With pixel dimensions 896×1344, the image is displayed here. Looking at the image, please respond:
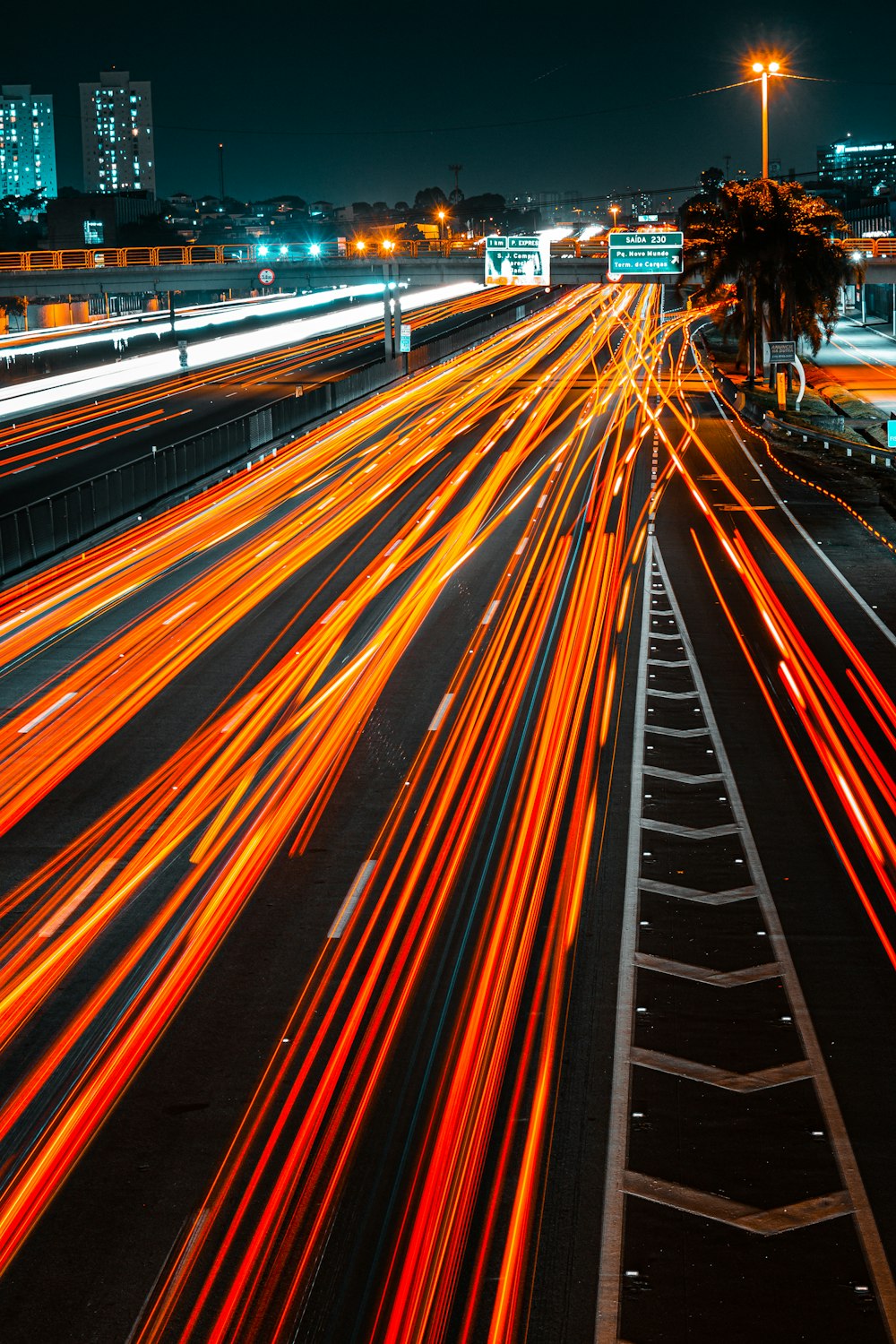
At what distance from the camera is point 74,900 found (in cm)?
1461

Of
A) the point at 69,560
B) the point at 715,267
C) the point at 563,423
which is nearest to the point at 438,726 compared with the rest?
the point at 69,560

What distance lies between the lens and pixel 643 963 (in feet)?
43.1

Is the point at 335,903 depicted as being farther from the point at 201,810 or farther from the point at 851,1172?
the point at 851,1172

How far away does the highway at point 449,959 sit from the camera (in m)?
9.05

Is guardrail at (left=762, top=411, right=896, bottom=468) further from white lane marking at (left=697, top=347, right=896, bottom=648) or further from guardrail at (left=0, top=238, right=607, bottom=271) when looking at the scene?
guardrail at (left=0, top=238, right=607, bottom=271)

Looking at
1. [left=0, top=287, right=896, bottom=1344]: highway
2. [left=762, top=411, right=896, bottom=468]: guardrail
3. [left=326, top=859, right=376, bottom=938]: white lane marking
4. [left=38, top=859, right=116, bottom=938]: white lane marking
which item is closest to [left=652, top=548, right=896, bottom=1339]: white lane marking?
[left=0, top=287, right=896, bottom=1344]: highway

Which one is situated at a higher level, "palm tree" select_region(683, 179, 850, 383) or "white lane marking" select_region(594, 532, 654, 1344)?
"palm tree" select_region(683, 179, 850, 383)

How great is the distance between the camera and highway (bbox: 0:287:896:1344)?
29.7 feet

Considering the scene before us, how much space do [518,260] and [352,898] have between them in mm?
59010

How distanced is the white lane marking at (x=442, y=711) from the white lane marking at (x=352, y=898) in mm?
4714

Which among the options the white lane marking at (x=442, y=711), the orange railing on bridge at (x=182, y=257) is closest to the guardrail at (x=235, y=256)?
the orange railing on bridge at (x=182, y=257)

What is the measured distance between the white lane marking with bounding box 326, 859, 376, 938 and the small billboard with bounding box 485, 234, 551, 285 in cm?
5745

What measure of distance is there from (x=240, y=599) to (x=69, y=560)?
592 cm

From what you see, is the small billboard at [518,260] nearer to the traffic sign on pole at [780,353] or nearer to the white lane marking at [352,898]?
the traffic sign on pole at [780,353]
